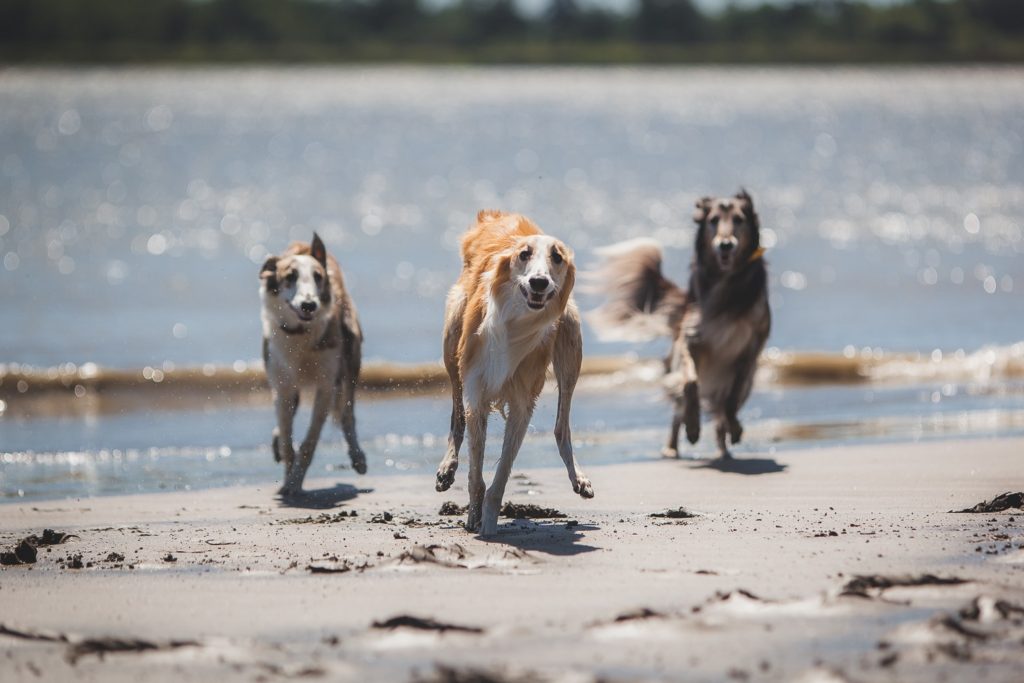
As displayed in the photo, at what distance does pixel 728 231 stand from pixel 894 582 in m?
4.51

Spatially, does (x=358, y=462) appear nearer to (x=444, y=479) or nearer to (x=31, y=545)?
(x=444, y=479)

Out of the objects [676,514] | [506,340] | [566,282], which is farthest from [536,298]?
[676,514]

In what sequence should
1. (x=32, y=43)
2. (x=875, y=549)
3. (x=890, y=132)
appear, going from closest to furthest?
(x=875, y=549) < (x=890, y=132) < (x=32, y=43)

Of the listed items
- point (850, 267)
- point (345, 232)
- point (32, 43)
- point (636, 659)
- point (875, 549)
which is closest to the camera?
point (636, 659)

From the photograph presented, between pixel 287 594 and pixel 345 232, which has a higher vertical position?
pixel 345 232

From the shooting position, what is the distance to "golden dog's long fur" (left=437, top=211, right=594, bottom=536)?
7.12 metres

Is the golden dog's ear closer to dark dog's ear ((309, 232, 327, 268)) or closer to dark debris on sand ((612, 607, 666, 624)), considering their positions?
dark debris on sand ((612, 607, 666, 624))

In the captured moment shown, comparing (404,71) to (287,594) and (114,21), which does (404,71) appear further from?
(287,594)

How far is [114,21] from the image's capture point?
4333 inches

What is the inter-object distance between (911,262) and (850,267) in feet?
3.33

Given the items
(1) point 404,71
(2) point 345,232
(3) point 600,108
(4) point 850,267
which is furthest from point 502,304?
(1) point 404,71

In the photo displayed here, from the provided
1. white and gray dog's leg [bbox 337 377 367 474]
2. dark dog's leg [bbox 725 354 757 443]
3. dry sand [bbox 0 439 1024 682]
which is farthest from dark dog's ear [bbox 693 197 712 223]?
white and gray dog's leg [bbox 337 377 367 474]

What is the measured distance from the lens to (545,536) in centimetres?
752

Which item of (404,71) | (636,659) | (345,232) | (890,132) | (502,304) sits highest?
(404,71)
